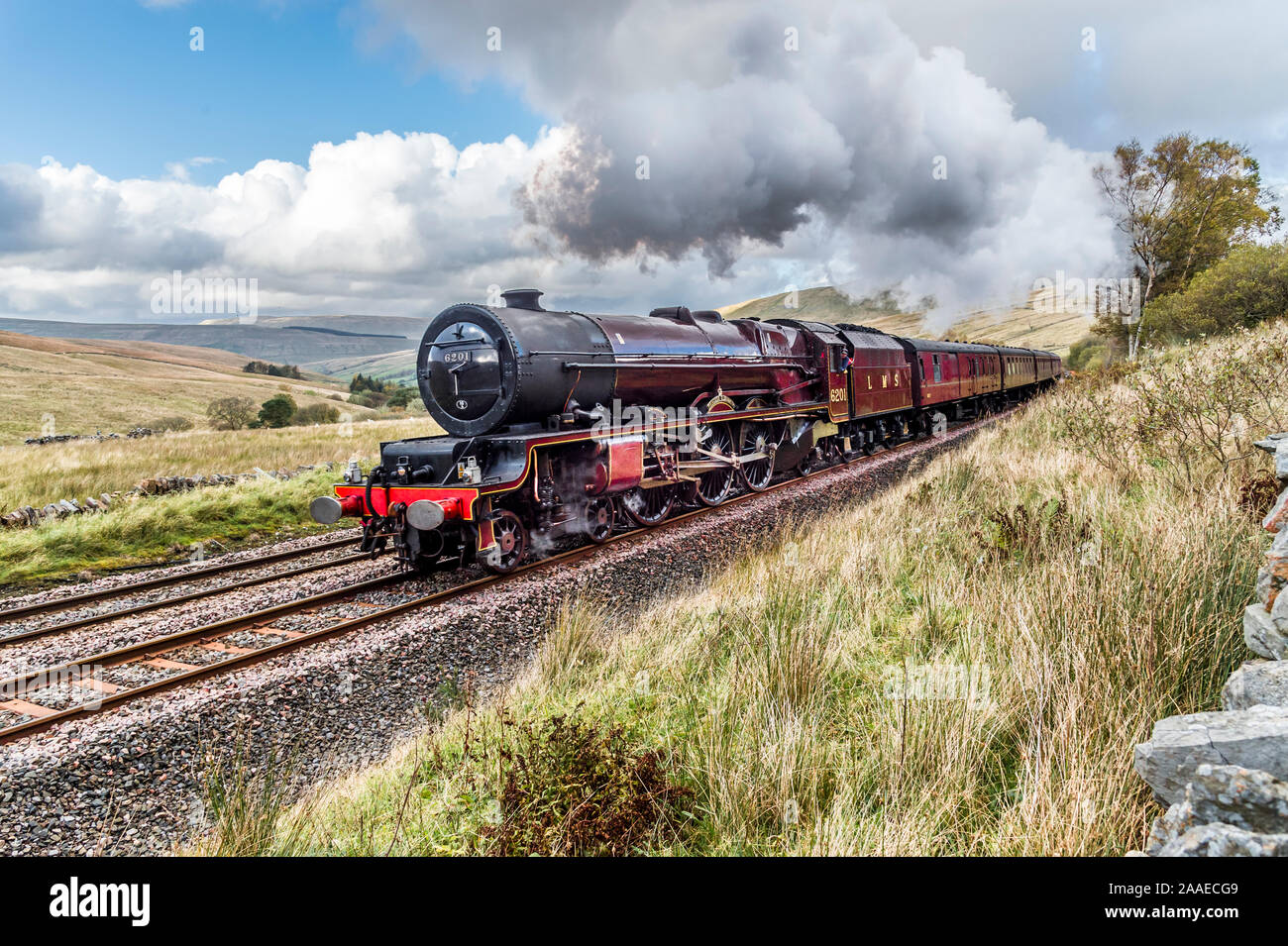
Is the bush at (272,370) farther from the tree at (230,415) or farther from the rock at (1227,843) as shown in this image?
the rock at (1227,843)

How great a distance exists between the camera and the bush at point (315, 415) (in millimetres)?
39625

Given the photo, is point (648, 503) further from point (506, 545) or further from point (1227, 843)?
point (1227, 843)

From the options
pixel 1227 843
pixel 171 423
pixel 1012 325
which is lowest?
pixel 1227 843

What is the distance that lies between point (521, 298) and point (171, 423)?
110 ft

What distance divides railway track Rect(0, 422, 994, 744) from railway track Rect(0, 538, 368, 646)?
1190 mm

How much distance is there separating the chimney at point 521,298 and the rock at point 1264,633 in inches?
320

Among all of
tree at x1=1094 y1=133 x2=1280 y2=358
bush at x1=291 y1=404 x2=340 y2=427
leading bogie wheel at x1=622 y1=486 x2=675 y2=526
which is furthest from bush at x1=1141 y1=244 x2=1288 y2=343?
bush at x1=291 y1=404 x2=340 y2=427

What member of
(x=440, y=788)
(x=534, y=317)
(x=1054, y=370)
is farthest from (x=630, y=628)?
(x=1054, y=370)

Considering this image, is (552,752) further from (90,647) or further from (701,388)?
(701,388)

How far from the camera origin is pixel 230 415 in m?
35.0

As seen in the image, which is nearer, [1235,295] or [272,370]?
[1235,295]

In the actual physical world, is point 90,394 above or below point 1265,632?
above

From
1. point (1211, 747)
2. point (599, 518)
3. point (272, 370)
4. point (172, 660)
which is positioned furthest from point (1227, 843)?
point (272, 370)

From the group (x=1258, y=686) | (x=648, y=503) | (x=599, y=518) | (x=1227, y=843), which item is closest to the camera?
(x=1227, y=843)
